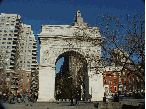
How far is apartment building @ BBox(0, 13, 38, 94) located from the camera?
5259 cm

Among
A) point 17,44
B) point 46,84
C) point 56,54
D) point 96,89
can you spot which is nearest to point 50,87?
point 46,84

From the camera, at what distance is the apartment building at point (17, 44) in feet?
173

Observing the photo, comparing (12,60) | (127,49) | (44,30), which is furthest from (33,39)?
(127,49)

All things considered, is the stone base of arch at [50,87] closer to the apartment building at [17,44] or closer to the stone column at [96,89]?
the stone column at [96,89]

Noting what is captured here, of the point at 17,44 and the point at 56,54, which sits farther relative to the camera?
the point at 17,44

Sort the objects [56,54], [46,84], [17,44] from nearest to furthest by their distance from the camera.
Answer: [46,84] < [56,54] < [17,44]

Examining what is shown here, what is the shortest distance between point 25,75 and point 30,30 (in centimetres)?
1526

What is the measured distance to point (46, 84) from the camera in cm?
2234

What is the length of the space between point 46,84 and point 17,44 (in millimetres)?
36174

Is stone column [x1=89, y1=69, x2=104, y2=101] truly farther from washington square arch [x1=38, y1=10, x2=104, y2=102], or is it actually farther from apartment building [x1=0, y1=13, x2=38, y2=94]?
apartment building [x1=0, y1=13, x2=38, y2=94]

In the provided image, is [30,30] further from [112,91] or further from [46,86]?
[46,86]

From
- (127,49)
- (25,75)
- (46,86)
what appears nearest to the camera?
(127,49)

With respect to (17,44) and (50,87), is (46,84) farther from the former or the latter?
(17,44)

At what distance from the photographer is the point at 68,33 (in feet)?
77.2
